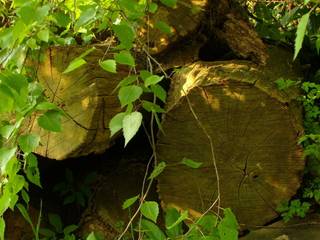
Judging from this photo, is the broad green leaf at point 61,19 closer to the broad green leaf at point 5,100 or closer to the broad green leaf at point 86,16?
the broad green leaf at point 86,16

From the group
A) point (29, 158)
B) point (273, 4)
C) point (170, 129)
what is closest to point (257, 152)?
point (170, 129)

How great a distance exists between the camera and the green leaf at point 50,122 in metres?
1.68

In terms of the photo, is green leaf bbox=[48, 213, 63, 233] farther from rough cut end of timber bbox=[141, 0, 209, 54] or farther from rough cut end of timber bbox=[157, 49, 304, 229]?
rough cut end of timber bbox=[141, 0, 209, 54]

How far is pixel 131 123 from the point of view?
4.97 ft

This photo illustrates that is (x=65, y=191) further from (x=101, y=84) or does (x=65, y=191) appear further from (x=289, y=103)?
(x=289, y=103)

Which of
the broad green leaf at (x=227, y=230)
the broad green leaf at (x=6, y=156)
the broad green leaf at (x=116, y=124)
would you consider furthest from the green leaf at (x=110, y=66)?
the broad green leaf at (x=227, y=230)

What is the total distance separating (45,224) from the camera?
3.04 metres

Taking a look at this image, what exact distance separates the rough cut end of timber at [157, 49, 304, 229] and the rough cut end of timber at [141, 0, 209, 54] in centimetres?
23

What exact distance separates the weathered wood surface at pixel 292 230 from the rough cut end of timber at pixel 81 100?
2.80ft

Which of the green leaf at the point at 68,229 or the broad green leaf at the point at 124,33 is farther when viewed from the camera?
the green leaf at the point at 68,229

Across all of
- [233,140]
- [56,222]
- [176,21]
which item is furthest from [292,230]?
[56,222]

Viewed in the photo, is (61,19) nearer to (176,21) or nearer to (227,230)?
(176,21)

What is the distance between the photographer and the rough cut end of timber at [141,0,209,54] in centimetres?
264

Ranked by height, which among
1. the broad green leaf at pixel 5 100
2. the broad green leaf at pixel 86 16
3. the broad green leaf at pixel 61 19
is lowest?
the broad green leaf at pixel 5 100
